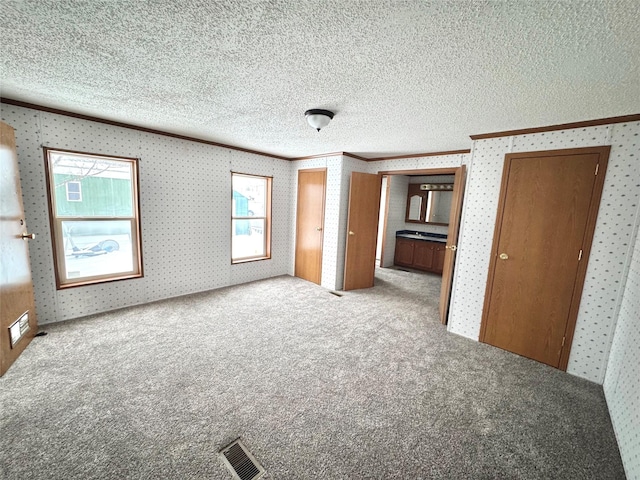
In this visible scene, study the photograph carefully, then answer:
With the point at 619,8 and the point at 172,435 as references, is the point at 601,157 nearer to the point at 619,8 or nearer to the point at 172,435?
the point at 619,8

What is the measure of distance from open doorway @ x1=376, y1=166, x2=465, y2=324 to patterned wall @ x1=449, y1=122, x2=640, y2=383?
2.92m

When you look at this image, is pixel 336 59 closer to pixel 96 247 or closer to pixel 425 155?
pixel 425 155

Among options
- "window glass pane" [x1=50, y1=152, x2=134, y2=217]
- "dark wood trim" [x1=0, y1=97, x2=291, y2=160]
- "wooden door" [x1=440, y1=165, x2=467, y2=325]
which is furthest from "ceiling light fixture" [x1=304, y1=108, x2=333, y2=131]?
"window glass pane" [x1=50, y1=152, x2=134, y2=217]

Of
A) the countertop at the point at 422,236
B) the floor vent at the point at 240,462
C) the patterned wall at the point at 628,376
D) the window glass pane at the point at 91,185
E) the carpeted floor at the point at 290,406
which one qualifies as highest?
the window glass pane at the point at 91,185

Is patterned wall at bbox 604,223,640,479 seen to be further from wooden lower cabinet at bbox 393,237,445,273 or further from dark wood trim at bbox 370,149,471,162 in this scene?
wooden lower cabinet at bbox 393,237,445,273

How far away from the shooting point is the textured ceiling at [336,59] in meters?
1.08

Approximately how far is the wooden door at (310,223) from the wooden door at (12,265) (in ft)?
11.4

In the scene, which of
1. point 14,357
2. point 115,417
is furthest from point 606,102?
point 14,357

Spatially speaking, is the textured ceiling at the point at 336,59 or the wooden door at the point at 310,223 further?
the wooden door at the point at 310,223

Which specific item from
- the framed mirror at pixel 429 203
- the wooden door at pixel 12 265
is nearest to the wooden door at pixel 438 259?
the framed mirror at pixel 429 203

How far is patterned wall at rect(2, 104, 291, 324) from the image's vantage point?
2584mm

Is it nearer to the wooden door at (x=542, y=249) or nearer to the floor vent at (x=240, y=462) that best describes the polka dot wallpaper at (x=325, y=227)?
the wooden door at (x=542, y=249)

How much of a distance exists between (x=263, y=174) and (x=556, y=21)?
3.97 meters

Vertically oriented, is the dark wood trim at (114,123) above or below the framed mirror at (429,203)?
above
